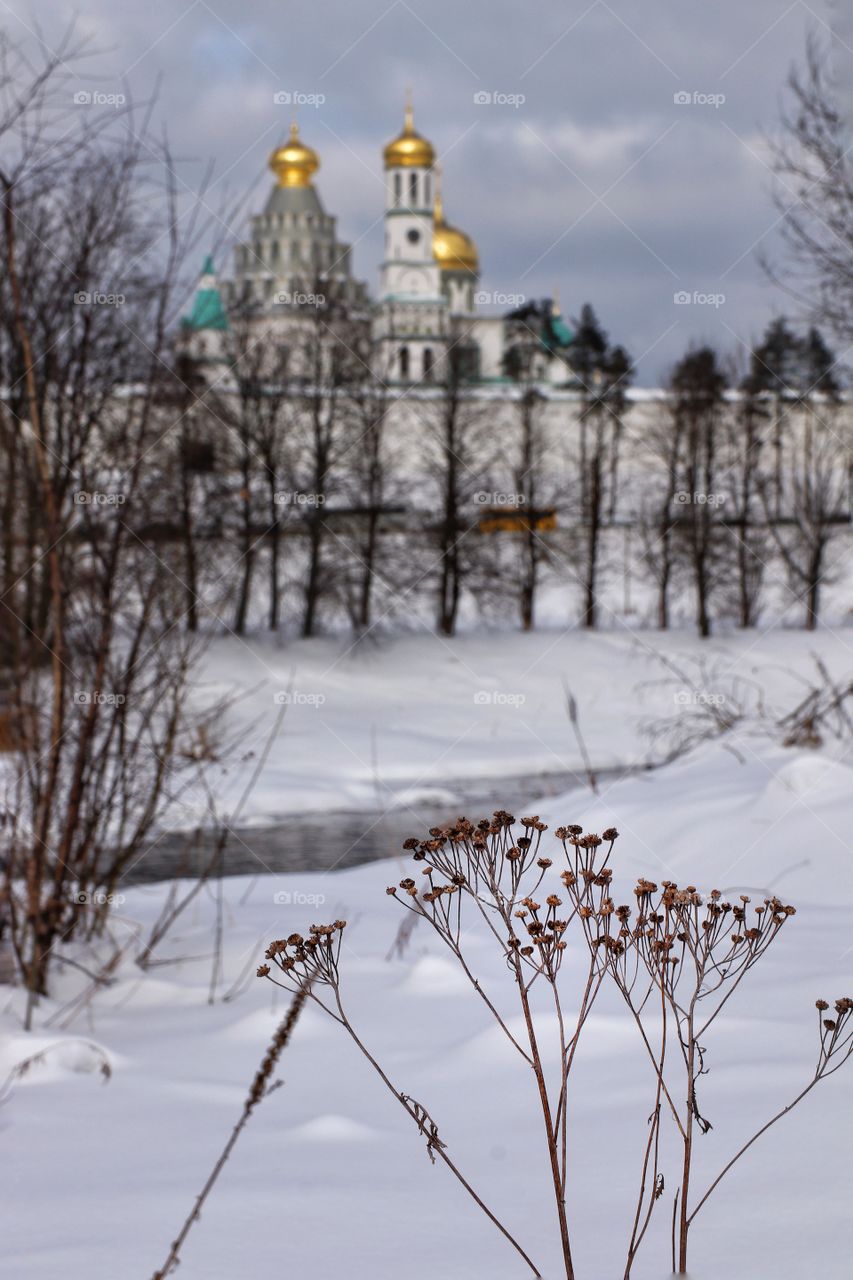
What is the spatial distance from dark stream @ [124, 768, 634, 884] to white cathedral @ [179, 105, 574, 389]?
13.9 metres

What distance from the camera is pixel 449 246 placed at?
65875 mm

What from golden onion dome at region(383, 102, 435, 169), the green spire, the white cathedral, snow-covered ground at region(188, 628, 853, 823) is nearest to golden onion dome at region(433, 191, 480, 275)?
the white cathedral

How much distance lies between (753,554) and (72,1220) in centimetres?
3127

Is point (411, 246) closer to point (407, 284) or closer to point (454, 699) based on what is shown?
point (407, 284)

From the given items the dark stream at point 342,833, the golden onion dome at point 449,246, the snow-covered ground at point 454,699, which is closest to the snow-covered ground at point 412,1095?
the dark stream at point 342,833

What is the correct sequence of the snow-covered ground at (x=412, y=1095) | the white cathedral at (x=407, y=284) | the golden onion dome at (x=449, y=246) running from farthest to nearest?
the golden onion dome at (x=449, y=246), the white cathedral at (x=407, y=284), the snow-covered ground at (x=412, y=1095)

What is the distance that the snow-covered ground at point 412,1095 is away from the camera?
2682mm

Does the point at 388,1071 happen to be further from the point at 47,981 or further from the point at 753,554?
the point at 753,554

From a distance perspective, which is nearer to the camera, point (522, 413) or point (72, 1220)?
point (72, 1220)

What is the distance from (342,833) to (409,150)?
47.5 meters

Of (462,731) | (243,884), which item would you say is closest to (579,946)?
(243,884)

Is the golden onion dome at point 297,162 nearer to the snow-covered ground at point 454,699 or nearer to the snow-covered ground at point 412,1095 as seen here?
the snow-covered ground at point 454,699

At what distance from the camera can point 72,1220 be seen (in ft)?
9.84

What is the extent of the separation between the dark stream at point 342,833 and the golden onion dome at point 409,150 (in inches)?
1687
